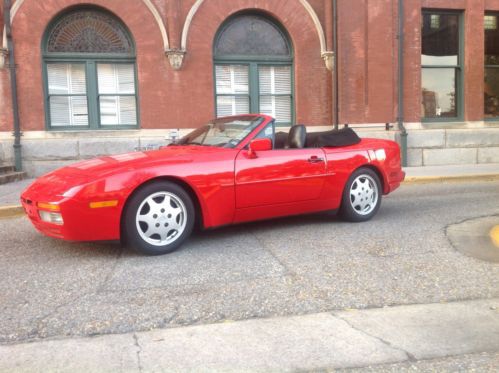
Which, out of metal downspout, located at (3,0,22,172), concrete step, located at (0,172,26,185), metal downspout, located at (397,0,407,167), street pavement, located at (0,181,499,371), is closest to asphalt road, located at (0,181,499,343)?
street pavement, located at (0,181,499,371)

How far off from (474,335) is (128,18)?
11.0 meters

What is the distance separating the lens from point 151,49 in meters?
12.1

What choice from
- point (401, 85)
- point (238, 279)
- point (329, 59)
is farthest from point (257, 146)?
point (401, 85)

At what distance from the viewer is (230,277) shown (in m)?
4.27

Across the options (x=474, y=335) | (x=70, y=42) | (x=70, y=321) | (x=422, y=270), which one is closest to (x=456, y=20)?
(x=70, y=42)

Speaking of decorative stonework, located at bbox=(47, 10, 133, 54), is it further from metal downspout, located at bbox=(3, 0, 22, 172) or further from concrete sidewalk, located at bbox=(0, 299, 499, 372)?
concrete sidewalk, located at bbox=(0, 299, 499, 372)

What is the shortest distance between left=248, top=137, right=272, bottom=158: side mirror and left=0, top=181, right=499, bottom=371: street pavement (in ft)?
3.23

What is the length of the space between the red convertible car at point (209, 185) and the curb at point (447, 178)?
4.43 meters

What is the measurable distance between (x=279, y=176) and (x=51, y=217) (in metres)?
2.36

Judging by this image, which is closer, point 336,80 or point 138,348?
point 138,348

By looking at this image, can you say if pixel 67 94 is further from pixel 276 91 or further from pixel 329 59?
pixel 329 59

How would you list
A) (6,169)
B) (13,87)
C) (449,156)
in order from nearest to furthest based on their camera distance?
(6,169) → (13,87) → (449,156)

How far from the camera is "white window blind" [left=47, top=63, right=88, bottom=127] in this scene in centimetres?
1198

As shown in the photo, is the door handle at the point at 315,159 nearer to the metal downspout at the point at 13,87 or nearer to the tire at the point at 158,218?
the tire at the point at 158,218
